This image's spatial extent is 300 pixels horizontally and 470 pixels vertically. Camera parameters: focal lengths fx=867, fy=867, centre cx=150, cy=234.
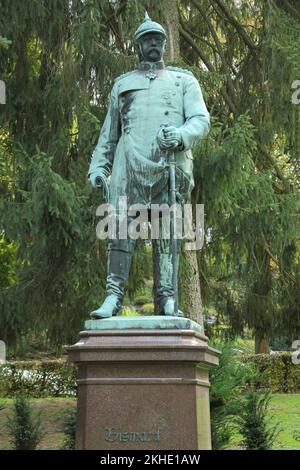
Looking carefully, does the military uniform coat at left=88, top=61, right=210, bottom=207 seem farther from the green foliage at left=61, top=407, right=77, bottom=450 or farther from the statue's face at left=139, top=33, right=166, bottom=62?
the green foliage at left=61, top=407, right=77, bottom=450

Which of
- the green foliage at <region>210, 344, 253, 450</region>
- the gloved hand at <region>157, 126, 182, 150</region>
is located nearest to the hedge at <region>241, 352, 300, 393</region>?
the green foliage at <region>210, 344, 253, 450</region>

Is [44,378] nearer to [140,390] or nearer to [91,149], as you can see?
[91,149]

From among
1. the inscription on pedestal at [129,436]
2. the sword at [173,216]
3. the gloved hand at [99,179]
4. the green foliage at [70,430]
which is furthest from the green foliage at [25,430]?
the inscription on pedestal at [129,436]

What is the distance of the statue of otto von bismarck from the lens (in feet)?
21.3

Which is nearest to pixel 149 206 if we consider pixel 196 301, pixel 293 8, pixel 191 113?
pixel 191 113

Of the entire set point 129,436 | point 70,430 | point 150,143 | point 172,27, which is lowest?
point 129,436

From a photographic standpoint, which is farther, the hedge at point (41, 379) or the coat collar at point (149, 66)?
the hedge at point (41, 379)

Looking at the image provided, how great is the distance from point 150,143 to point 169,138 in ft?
0.80

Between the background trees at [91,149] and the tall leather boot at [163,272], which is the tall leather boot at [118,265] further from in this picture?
the background trees at [91,149]

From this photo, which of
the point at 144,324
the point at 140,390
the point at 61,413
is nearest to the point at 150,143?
the point at 144,324

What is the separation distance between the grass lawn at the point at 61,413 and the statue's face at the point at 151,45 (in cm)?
539

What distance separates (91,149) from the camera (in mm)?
11500

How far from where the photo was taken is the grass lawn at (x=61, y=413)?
11548 millimetres

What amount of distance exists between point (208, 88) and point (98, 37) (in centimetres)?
168
